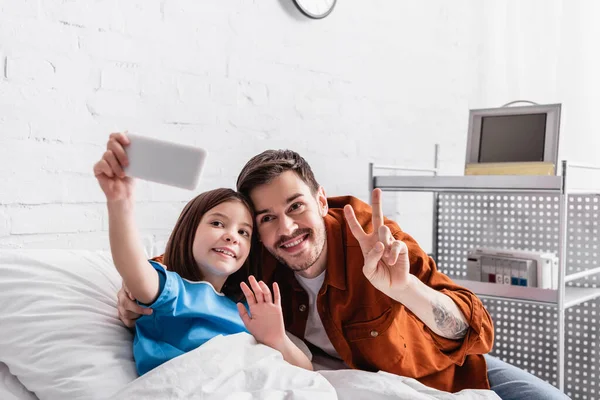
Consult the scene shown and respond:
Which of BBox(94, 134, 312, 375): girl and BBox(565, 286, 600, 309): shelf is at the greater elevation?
BBox(94, 134, 312, 375): girl

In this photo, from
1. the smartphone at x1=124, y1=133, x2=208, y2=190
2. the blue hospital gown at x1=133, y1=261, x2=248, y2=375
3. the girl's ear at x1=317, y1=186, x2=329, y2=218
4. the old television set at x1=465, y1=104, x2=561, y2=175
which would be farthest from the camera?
the old television set at x1=465, y1=104, x2=561, y2=175

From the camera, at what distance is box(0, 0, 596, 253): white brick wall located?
4.74 feet

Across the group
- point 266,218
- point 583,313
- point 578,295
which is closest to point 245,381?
point 266,218

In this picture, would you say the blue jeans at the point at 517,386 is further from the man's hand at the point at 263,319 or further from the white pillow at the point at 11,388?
the white pillow at the point at 11,388

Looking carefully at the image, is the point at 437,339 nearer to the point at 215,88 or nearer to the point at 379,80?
the point at 215,88

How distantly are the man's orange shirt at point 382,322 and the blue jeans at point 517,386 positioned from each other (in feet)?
0.13

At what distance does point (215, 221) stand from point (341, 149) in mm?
1039

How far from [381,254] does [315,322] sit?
0.37 metres

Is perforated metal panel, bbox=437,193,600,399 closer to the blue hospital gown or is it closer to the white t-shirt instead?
the white t-shirt

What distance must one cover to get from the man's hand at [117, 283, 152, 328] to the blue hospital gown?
2 centimetres

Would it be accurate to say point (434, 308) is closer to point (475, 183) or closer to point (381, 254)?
point (381, 254)

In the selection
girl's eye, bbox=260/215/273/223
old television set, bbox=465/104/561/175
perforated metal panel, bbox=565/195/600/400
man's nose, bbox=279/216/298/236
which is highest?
old television set, bbox=465/104/561/175

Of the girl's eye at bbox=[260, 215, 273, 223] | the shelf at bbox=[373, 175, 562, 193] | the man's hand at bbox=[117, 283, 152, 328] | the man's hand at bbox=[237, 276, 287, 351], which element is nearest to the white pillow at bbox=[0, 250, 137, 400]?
the man's hand at bbox=[117, 283, 152, 328]

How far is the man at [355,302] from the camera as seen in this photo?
1323 millimetres
